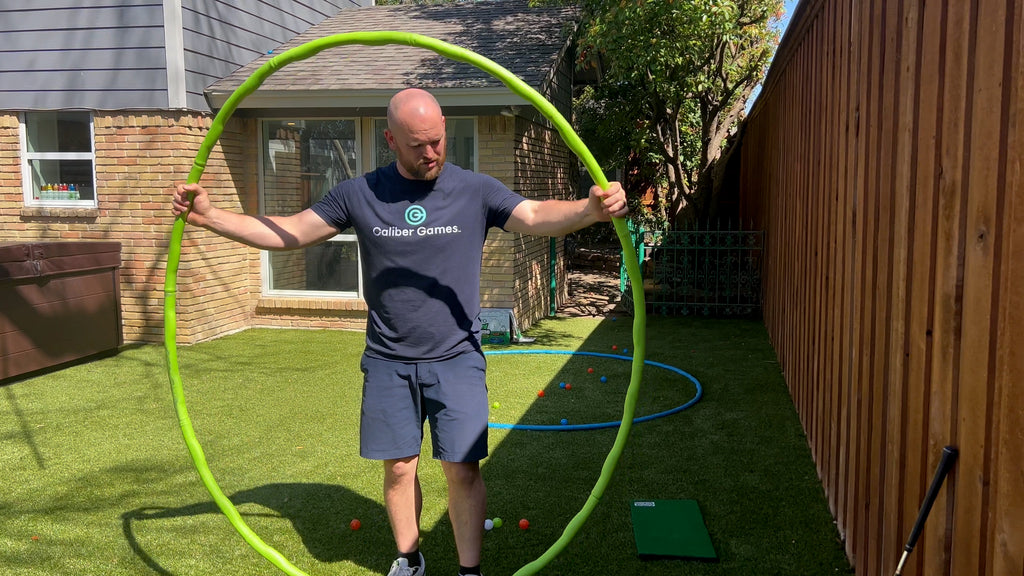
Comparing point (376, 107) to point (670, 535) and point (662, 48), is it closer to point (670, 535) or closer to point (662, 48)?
point (662, 48)

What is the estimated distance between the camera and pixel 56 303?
7723mm

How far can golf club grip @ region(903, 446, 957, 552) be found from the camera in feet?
6.85

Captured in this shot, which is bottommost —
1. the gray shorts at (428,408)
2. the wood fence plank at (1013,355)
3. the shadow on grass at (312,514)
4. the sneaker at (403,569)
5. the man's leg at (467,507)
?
the shadow on grass at (312,514)

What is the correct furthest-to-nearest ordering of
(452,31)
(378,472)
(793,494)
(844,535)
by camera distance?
1. (452,31)
2. (378,472)
3. (793,494)
4. (844,535)

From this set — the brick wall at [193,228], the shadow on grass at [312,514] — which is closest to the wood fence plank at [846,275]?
the shadow on grass at [312,514]

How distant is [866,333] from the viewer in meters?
3.27

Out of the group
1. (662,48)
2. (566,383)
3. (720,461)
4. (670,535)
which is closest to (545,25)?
(662,48)

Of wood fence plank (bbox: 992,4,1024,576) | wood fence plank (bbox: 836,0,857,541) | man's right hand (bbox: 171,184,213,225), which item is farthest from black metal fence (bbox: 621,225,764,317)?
wood fence plank (bbox: 992,4,1024,576)

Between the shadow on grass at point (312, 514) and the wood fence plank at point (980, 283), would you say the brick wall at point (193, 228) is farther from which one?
the wood fence plank at point (980, 283)

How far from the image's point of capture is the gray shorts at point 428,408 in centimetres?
323

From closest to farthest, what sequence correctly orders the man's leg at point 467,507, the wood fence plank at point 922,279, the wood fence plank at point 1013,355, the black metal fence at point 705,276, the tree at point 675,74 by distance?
the wood fence plank at point 1013,355, the wood fence plank at point 922,279, the man's leg at point 467,507, the tree at point 675,74, the black metal fence at point 705,276

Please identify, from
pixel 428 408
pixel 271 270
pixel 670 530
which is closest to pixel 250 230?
pixel 428 408

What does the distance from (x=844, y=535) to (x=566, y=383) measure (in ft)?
11.8

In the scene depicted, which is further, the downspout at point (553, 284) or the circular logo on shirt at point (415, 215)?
the downspout at point (553, 284)
